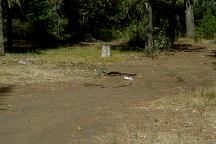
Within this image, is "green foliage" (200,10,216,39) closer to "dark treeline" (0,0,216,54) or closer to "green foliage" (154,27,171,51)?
"dark treeline" (0,0,216,54)

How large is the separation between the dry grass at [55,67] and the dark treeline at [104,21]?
2.36 m

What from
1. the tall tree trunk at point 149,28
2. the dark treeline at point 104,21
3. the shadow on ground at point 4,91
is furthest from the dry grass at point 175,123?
the tall tree trunk at point 149,28

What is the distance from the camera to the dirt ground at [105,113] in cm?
998

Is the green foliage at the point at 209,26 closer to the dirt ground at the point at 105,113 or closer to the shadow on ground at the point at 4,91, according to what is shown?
the dirt ground at the point at 105,113

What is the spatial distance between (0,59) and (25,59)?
1.04m

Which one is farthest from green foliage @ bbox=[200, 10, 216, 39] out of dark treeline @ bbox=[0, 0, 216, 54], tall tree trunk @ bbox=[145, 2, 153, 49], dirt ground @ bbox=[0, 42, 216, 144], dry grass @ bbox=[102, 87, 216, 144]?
dry grass @ bbox=[102, 87, 216, 144]

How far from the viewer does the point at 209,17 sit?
3841 cm

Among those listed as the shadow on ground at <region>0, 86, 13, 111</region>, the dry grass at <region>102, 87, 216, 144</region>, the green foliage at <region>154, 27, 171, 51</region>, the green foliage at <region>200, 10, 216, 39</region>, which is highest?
the green foliage at <region>200, 10, 216, 39</region>

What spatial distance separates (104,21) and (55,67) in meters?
22.7

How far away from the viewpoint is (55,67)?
2212cm

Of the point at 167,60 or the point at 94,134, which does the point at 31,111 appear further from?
the point at 167,60

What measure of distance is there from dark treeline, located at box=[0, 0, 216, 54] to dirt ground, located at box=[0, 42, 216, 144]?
26.5 feet

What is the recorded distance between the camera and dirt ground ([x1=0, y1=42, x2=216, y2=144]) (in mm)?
9984

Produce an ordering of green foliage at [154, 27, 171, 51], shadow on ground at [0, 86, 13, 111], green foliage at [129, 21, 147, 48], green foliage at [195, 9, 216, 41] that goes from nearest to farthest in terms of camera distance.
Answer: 1. shadow on ground at [0, 86, 13, 111]
2. green foliage at [154, 27, 171, 51]
3. green foliage at [129, 21, 147, 48]
4. green foliage at [195, 9, 216, 41]
